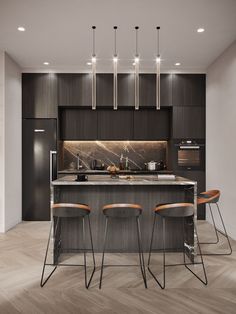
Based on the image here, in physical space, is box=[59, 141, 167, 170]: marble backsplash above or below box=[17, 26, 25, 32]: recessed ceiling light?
below

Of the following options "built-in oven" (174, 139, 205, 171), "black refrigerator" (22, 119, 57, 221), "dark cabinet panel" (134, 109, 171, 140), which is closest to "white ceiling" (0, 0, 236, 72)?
"dark cabinet panel" (134, 109, 171, 140)

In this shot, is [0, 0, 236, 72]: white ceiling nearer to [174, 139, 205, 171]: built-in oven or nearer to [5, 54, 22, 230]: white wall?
[5, 54, 22, 230]: white wall

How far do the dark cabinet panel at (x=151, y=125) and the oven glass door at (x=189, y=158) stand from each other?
554mm

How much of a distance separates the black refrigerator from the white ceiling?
4.52 feet

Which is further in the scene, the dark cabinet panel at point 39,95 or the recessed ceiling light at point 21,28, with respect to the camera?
the dark cabinet panel at point 39,95

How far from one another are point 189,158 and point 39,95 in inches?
136

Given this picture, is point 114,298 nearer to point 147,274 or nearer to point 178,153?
point 147,274

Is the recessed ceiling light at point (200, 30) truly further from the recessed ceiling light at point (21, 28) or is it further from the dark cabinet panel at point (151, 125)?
the recessed ceiling light at point (21, 28)

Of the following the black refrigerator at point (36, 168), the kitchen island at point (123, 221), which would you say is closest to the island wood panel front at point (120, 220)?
the kitchen island at point (123, 221)

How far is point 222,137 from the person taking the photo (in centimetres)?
501

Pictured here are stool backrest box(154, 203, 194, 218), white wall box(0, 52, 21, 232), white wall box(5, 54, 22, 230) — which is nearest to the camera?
stool backrest box(154, 203, 194, 218)

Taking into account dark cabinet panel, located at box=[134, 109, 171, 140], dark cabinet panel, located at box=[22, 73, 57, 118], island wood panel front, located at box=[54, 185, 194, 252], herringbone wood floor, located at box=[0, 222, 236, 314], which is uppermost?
dark cabinet panel, located at box=[22, 73, 57, 118]

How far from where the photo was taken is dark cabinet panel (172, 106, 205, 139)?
19.2 ft

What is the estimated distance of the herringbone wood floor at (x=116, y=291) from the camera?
249 centimetres
